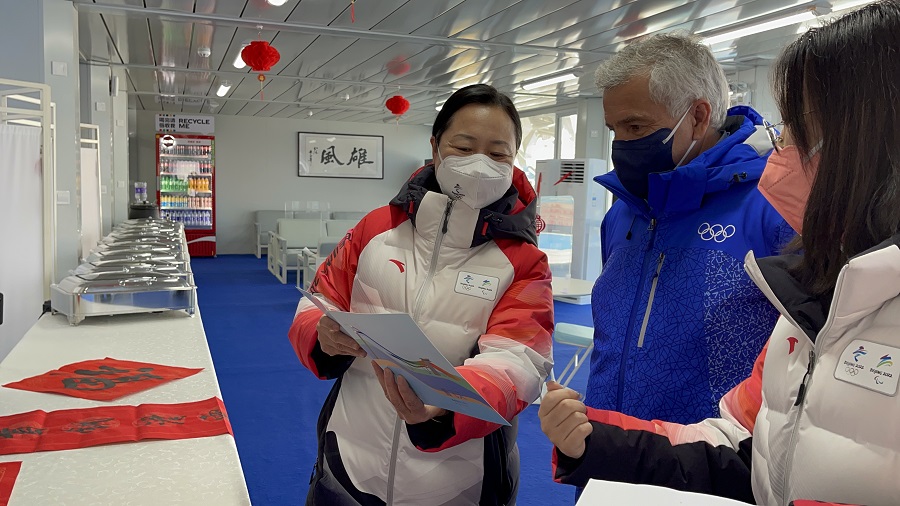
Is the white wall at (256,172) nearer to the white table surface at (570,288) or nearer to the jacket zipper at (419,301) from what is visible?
the white table surface at (570,288)

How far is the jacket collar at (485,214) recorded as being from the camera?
1.39 meters

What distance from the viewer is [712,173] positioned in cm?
129

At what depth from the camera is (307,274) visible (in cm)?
972

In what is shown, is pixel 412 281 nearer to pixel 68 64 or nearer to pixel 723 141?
pixel 723 141

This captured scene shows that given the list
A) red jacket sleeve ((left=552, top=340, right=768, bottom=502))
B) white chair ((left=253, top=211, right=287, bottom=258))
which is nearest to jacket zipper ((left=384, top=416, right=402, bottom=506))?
red jacket sleeve ((left=552, top=340, right=768, bottom=502))

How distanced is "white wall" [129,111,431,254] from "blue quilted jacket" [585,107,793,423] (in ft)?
45.7

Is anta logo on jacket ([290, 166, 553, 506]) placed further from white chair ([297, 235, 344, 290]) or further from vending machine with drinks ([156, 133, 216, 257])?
vending machine with drinks ([156, 133, 216, 257])

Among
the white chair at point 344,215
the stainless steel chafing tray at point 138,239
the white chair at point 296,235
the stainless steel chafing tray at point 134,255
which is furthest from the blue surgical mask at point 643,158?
the white chair at point 344,215

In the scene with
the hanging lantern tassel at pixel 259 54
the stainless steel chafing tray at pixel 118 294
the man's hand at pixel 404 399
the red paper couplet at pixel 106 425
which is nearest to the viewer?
the man's hand at pixel 404 399

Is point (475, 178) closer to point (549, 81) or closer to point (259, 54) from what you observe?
point (259, 54)

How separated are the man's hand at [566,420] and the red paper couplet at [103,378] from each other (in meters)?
1.49

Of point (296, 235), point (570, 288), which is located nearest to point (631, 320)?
point (570, 288)

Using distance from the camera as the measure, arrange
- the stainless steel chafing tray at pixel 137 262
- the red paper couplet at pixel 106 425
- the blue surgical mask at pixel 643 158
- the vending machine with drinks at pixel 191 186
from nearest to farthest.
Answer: the blue surgical mask at pixel 643 158 < the red paper couplet at pixel 106 425 < the stainless steel chafing tray at pixel 137 262 < the vending machine with drinks at pixel 191 186

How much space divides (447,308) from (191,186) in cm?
1375
